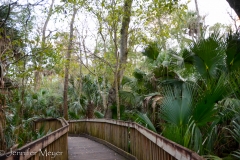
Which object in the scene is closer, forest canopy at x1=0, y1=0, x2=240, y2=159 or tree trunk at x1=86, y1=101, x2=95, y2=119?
forest canopy at x1=0, y1=0, x2=240, y2=159

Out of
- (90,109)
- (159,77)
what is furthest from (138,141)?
(90,109)

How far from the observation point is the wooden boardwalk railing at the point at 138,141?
2813mm

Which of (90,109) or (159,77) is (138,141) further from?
(90,109)

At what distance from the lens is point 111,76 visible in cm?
1606

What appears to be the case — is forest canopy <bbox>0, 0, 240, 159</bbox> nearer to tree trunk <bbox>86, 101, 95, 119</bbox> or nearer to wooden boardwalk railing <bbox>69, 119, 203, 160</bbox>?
wooden boardwalk railing <bbox>69, 119, 203, 160</bbox>

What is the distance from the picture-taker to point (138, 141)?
523cm

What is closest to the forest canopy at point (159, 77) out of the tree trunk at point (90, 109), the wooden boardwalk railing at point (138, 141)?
the wooden boardwalk railing at point (138, 141)

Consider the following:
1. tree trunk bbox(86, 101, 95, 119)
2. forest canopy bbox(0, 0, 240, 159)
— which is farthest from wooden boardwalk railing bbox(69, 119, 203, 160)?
tree trunk bbox(86, 101, 95, 119)

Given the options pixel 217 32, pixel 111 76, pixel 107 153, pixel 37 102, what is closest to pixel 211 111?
pixel 217 32

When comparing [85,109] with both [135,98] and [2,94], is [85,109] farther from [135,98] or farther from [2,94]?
[2,94]

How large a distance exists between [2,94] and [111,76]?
35.2 feet

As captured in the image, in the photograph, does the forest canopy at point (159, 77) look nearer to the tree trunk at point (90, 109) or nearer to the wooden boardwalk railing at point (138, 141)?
the wooden boardwalk railing at point (138, 141)

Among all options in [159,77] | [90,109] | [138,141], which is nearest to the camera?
[138,141]

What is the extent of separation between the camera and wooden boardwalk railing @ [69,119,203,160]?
9.23 feet
